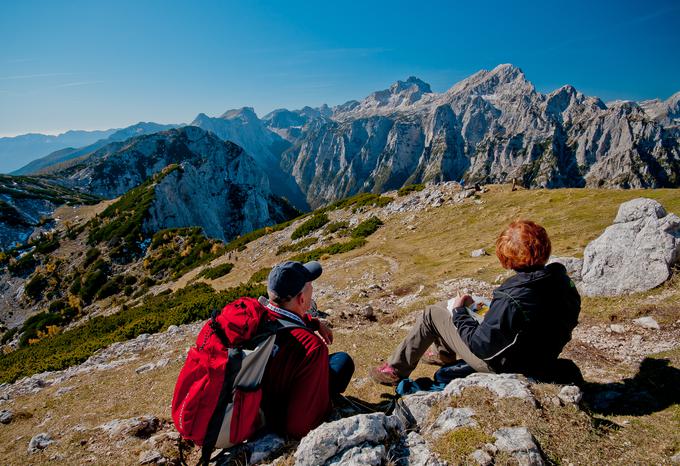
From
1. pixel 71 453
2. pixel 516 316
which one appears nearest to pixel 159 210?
pixel 71 453

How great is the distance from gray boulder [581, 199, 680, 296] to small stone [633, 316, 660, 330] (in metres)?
1.53

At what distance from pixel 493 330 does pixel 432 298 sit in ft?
25.1

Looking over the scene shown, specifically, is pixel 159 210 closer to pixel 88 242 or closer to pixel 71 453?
pixel 88 242

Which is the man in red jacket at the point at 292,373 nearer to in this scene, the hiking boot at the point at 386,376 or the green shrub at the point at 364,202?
the hiking boot at the point at 386,376

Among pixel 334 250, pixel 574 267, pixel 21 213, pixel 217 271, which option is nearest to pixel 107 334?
pixel 217 271

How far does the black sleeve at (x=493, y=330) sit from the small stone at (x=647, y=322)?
5408 millimetres

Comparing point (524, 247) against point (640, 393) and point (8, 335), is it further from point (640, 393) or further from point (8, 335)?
point (8, 335)

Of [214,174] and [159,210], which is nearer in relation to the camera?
[159,210]

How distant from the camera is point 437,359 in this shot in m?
6.53

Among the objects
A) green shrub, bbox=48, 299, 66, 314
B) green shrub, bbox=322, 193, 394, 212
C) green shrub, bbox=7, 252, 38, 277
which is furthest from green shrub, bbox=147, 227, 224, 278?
green shrub, bbox=7, 252, 38, 277

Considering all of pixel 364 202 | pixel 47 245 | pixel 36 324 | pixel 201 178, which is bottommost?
pixel 36 324

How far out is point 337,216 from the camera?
36.8 meters

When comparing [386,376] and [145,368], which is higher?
[386,376]

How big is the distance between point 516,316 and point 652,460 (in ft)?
5.69
